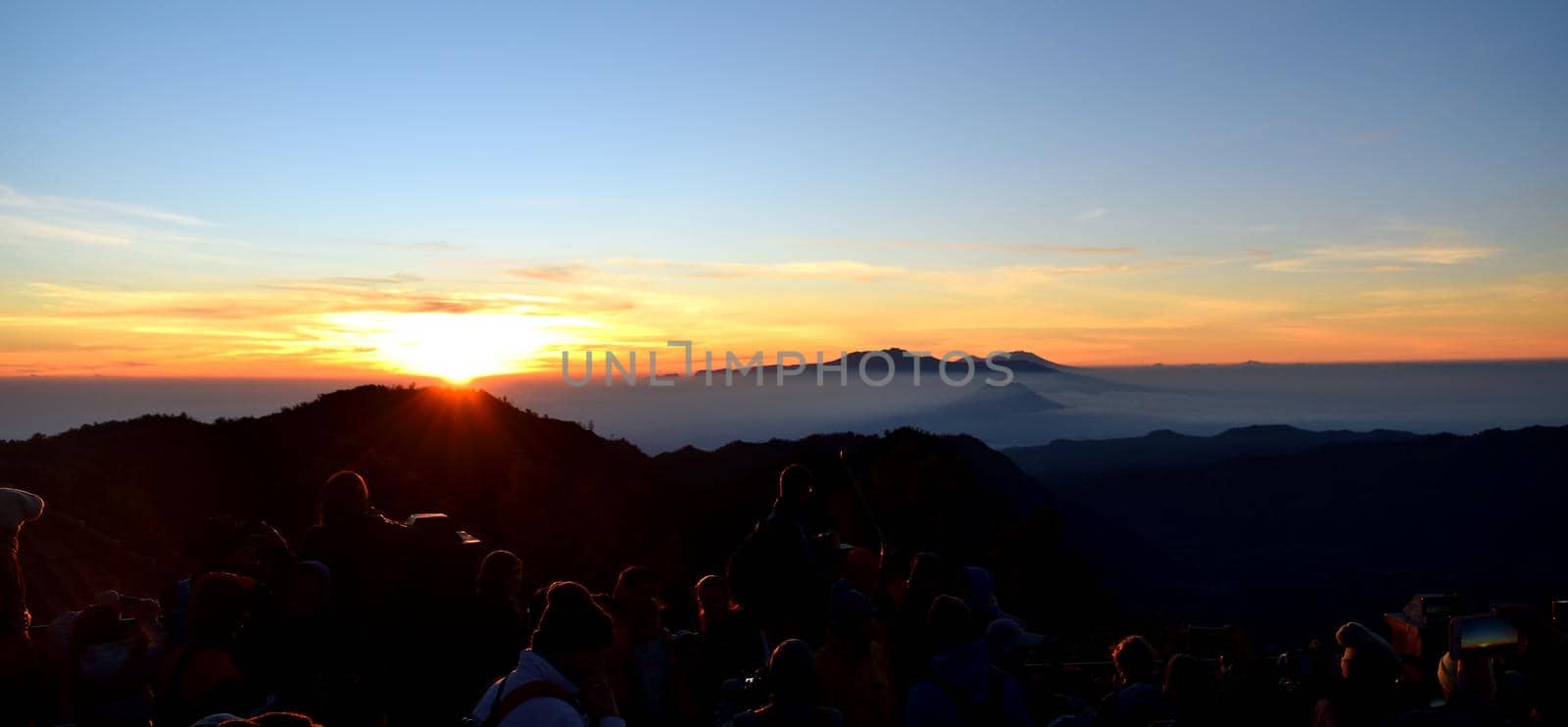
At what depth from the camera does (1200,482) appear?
60906mm

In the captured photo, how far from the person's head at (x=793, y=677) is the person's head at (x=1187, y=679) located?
1.57 metres

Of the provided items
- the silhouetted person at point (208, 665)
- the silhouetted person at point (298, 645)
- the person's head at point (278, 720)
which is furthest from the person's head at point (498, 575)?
the person's head at point (278, 720)

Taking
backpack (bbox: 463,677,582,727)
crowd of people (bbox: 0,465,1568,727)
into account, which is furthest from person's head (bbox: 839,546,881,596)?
backpack (bbox: 463,677,582,727)

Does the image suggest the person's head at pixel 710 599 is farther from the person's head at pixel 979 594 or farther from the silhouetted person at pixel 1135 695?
the silhouetted person at pixel 1135 695

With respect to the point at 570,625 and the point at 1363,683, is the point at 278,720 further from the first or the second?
the point at 1363,683

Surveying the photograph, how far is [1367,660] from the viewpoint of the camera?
3.78 meters

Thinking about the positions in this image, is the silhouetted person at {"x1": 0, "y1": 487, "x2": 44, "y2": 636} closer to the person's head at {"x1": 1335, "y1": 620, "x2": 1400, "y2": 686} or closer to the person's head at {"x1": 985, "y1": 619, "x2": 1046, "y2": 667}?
the person's head at {"x1": 985, "y1": 619, "x2": 1046, "y2": 667}

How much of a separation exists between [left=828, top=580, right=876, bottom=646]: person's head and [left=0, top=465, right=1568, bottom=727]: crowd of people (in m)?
0.01

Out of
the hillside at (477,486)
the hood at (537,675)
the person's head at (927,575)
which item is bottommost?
the hillside at (477,486)

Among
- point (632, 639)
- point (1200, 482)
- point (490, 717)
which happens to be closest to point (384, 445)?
point (632, 639)

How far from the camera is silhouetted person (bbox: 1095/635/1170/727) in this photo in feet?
13.2

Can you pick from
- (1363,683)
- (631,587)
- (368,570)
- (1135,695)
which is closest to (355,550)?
(368,570)

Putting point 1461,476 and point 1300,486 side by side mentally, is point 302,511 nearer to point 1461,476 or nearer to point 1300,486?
point 1300,486

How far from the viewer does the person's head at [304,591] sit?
156 inches
